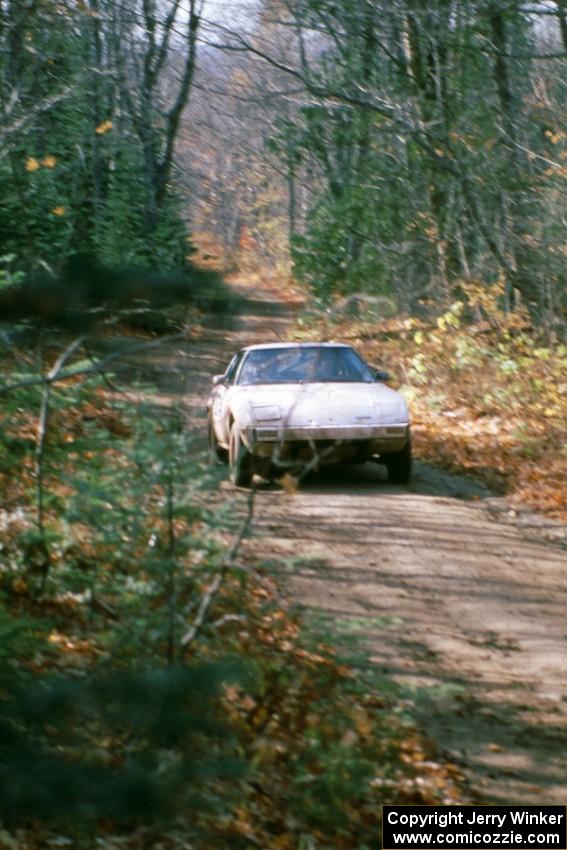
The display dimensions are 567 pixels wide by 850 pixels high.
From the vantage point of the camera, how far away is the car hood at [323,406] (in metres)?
11.5

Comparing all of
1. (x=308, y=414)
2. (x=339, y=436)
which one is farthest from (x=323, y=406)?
(x=339, y=436)

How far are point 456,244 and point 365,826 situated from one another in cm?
1556

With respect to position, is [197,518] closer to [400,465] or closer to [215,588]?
[215,588]

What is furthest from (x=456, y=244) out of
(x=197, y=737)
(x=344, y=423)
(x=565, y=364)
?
(x=197, y=737)

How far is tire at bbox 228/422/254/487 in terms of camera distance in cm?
1092

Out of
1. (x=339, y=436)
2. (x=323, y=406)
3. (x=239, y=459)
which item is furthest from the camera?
(x=323, y=406)

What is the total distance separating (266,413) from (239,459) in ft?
3.06

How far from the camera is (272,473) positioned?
476 inches

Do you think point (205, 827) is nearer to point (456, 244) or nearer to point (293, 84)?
point (456, 244)

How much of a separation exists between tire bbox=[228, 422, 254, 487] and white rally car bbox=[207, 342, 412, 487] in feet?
0.04

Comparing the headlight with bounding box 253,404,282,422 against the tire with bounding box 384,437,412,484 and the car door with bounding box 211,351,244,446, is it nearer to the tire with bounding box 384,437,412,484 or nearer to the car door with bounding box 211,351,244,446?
the car door with bounding box 211,351,244,446

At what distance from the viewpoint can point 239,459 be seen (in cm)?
1067

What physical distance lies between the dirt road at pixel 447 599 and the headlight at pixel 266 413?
739mm

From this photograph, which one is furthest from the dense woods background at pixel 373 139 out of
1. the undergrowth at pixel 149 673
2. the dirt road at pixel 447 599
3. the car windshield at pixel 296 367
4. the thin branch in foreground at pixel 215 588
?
the thin branch in foreground at pixel 215 588
